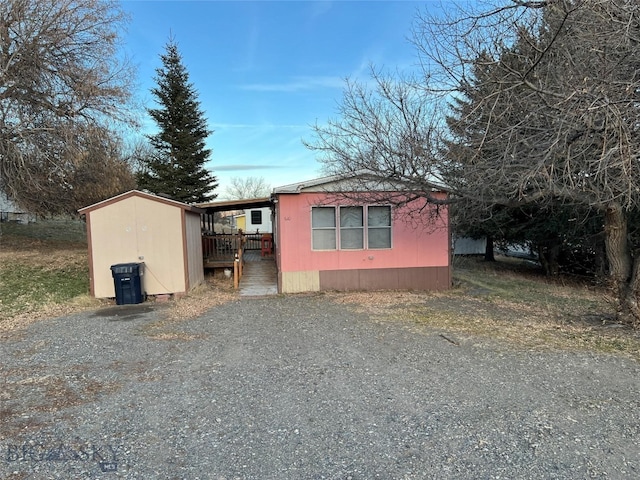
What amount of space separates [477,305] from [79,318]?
24.7ft

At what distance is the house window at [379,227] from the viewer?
10.0m

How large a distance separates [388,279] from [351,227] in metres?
1.61

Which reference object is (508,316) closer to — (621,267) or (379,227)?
(621,267)

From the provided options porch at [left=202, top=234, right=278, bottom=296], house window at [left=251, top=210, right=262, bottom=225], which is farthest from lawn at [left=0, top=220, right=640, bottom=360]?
house window at [left=251, top=210, right=262, bottom=225]

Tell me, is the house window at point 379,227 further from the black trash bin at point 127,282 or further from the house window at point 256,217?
the house window at point 256,217

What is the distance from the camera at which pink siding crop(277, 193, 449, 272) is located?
977cm

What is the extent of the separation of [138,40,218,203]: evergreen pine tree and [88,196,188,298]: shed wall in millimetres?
15538

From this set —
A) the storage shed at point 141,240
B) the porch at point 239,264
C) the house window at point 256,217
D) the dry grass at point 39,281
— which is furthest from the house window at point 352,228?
the house window at point 256,217

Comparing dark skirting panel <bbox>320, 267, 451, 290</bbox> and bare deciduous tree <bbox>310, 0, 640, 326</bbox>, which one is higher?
bare deciduous tree <bbox>310, 0, 640, 326</bbox>

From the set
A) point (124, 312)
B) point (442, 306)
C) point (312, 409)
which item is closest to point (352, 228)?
point (442, 306)

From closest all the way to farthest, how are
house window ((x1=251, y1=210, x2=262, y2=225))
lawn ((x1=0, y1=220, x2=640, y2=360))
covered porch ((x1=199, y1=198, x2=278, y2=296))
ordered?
lawn ((x1=0, y1=220, x2=640, y2=360))
covered porch ((x1=199, y1=198, x2=278, y2=296))
house window ((x1=251, y1=210, x2=262, y2=225))

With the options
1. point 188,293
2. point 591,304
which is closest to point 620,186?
point 591,304

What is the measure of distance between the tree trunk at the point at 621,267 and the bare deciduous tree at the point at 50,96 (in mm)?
13133

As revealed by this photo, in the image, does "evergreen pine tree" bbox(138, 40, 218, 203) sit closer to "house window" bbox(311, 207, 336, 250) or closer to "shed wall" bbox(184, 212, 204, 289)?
"shed wall" bbox(184, 212, 204, 289)
